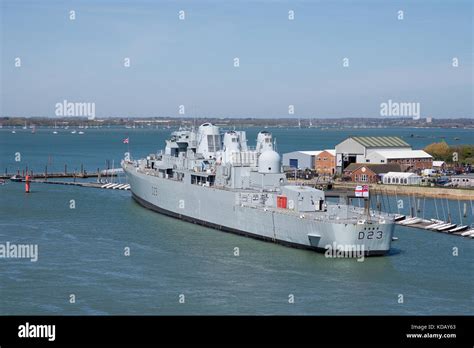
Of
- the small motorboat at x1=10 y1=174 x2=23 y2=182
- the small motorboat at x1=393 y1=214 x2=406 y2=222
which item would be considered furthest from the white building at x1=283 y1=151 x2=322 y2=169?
the small motorboat at x1=393 y1=214 x2=406 y2=222

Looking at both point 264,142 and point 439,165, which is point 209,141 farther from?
point 439,165

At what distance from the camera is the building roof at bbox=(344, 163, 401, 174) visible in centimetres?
6153

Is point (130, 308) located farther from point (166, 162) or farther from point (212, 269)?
point (166, 162)

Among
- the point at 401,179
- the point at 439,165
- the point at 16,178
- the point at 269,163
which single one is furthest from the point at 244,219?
the point at 439,165

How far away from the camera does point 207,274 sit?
29344 millimetres

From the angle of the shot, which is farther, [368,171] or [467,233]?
[368,171]

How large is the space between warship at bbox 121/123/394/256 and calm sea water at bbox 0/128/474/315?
0.79 meters

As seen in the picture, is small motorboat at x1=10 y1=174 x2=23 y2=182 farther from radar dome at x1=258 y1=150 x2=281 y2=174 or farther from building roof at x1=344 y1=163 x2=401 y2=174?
radar dome at x1=258 y1=150 x2=281 y2=174

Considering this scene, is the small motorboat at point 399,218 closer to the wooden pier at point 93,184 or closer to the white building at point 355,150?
the white building at point 355,150

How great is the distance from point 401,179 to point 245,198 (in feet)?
79.6

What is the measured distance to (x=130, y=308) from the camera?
80.0ft

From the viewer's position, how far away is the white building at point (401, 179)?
58.7 m

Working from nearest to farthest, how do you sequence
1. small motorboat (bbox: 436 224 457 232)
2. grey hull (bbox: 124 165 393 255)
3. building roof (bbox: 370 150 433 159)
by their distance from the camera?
1. grey hull (bbox: 124 165 393 255)
2. small motorboat (bbox: 436 224 457 232)
3. building roof (bbox: 370 150 433 159)

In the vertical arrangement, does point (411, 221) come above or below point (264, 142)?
below
